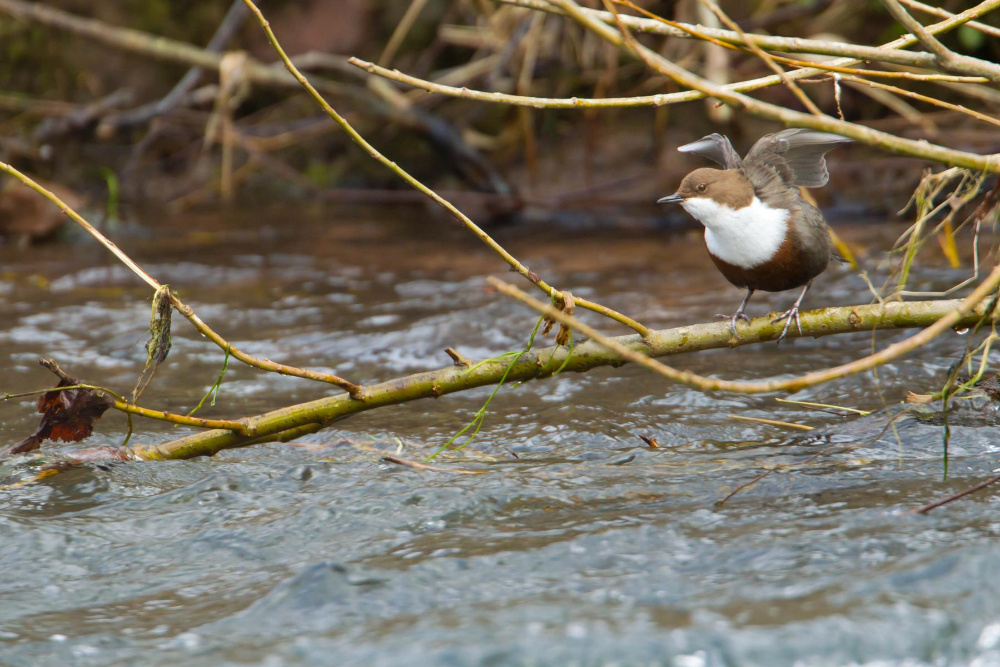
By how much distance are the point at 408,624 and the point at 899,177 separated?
6622 mm

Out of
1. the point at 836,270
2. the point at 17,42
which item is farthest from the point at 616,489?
the point at 17,42

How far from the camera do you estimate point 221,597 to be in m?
2.22

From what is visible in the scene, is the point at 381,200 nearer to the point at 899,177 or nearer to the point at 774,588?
the point at 899,177

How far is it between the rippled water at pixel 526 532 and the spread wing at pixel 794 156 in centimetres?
79

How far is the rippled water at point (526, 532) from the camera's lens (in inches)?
76.4

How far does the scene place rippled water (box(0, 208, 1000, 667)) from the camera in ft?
6.37

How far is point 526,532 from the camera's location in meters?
2.45

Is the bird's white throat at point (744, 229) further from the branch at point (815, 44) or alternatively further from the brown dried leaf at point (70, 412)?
the brown dried leaf at point (70, 412)

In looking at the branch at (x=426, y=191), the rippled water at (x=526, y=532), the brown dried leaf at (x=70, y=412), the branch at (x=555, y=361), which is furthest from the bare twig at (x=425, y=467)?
Result: the brown dried leaf at (x=70, y=412)

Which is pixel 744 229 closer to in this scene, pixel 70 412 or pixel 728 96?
pixel 728 96

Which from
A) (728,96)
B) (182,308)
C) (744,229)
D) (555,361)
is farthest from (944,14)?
(182,308)

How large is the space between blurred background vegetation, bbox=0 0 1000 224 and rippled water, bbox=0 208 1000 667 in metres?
3.55

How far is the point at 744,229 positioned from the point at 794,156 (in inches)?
13.0

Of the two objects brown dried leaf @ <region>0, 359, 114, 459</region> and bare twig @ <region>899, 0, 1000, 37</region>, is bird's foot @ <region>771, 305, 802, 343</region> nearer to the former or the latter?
bare twig @ <region>899, 0, 1000, 37</region>
